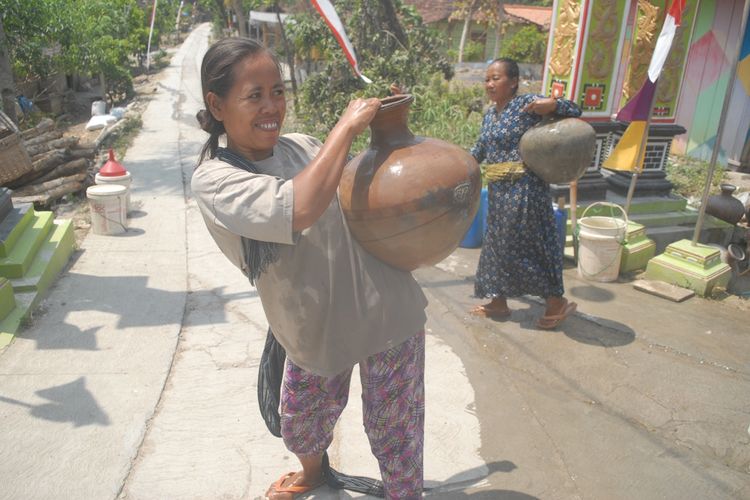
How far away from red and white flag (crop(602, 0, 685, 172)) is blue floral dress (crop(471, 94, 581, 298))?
127 cm

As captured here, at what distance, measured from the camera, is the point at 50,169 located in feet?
21.8

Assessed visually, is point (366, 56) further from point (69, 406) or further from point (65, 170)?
point (69, 406)

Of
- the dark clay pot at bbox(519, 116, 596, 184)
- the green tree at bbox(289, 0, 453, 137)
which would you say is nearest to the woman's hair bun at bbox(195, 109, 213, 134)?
the dark clay pot at bbox(519, 116, 596, 184)

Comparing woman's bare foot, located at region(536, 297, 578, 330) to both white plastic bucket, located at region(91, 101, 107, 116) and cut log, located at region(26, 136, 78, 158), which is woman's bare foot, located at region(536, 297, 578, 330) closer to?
cut log, located at region(26, 136, 78, 158)

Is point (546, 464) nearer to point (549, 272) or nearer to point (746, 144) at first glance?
point (549, 272)

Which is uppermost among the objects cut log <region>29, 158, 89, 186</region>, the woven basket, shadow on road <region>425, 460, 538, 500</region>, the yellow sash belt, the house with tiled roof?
the house with tiled roof

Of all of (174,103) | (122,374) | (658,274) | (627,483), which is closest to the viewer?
→ (627,483)

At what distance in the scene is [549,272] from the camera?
378 centimetres

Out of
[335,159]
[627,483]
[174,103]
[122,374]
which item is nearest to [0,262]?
[122,374]

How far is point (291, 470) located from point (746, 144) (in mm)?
8866

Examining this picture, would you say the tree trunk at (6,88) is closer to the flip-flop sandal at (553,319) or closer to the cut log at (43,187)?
the cut log at (43,187)

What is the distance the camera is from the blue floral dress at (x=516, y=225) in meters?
3.59

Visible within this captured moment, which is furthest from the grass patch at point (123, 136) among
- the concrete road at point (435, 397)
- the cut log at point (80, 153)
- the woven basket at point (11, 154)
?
the concrete road at point (435, 397)

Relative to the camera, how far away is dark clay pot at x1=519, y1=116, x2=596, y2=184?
10.5 ft
